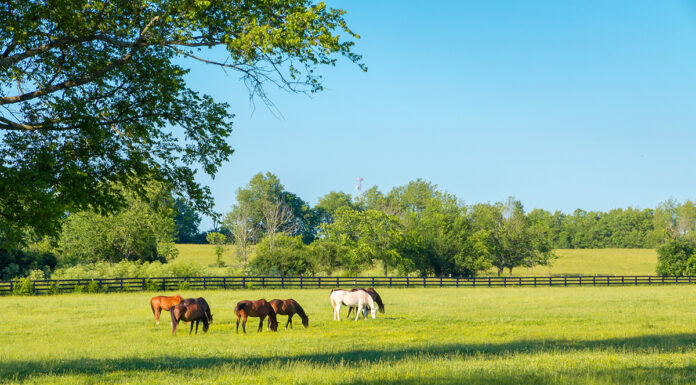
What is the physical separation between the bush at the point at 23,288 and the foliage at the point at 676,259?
193 feet

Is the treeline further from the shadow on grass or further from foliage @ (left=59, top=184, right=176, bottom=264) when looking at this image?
the shadow on grass

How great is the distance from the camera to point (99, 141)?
11.6 m

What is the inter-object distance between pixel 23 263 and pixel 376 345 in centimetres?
4067

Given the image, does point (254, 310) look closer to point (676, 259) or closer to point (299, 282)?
point (299, 282)

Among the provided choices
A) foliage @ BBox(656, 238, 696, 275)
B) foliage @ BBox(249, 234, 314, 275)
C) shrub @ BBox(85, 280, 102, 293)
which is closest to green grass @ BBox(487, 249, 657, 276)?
foliage @ BBox(656, 238, 696, 275)

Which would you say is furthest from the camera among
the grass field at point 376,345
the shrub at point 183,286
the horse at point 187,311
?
the shrub at point 183,286

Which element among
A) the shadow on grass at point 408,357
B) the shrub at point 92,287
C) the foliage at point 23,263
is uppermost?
the foliage at point 23,263

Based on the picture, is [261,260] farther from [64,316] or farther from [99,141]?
[99,141]

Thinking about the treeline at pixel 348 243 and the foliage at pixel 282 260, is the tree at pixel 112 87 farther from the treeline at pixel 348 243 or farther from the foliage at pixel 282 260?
the foliage at pixel 282 260

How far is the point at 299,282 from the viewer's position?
43719mm

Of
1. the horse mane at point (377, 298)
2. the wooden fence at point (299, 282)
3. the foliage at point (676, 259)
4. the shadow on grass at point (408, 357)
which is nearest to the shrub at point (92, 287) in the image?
the wooden fence at point (299, 282)

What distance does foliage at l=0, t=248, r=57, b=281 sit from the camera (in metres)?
44.3

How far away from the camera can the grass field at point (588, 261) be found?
294 ft

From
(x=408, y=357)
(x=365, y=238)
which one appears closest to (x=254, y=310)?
(x=408, y=357)
